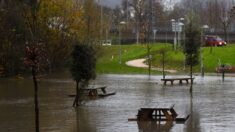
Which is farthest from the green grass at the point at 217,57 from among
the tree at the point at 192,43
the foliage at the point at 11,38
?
the tree at the point at 192,43

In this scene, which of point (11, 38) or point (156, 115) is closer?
point (156, 115)

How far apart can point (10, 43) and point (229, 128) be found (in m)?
38.2

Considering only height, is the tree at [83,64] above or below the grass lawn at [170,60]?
above

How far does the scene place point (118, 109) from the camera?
26.2m

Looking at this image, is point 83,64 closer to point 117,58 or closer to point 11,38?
point 11,38

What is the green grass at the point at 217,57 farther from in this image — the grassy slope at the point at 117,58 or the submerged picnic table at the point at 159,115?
the submerged picnic table at the point at 159,115

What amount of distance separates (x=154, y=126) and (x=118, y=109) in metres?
5.62

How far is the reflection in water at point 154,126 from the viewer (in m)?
19.8

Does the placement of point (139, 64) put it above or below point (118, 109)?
below

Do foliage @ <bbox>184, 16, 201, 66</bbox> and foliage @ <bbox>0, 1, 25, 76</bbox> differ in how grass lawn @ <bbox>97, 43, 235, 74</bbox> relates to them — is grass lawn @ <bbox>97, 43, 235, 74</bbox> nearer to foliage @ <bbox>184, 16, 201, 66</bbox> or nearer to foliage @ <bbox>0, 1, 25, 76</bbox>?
foliage @ <bbox>0, 1, 25, 76</bbox>

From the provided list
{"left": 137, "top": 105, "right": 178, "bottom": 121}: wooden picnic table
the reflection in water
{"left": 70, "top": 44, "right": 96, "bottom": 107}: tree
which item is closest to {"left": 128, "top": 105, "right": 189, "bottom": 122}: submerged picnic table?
{"left": 137, "top": 105, "right": 178, "bottom": 121}: wooden picnic table

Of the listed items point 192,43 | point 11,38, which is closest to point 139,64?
point 11,38

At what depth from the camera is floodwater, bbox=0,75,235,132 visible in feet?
67.3

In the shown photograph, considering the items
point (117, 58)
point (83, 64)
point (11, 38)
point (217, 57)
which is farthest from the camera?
point (117, 58)
